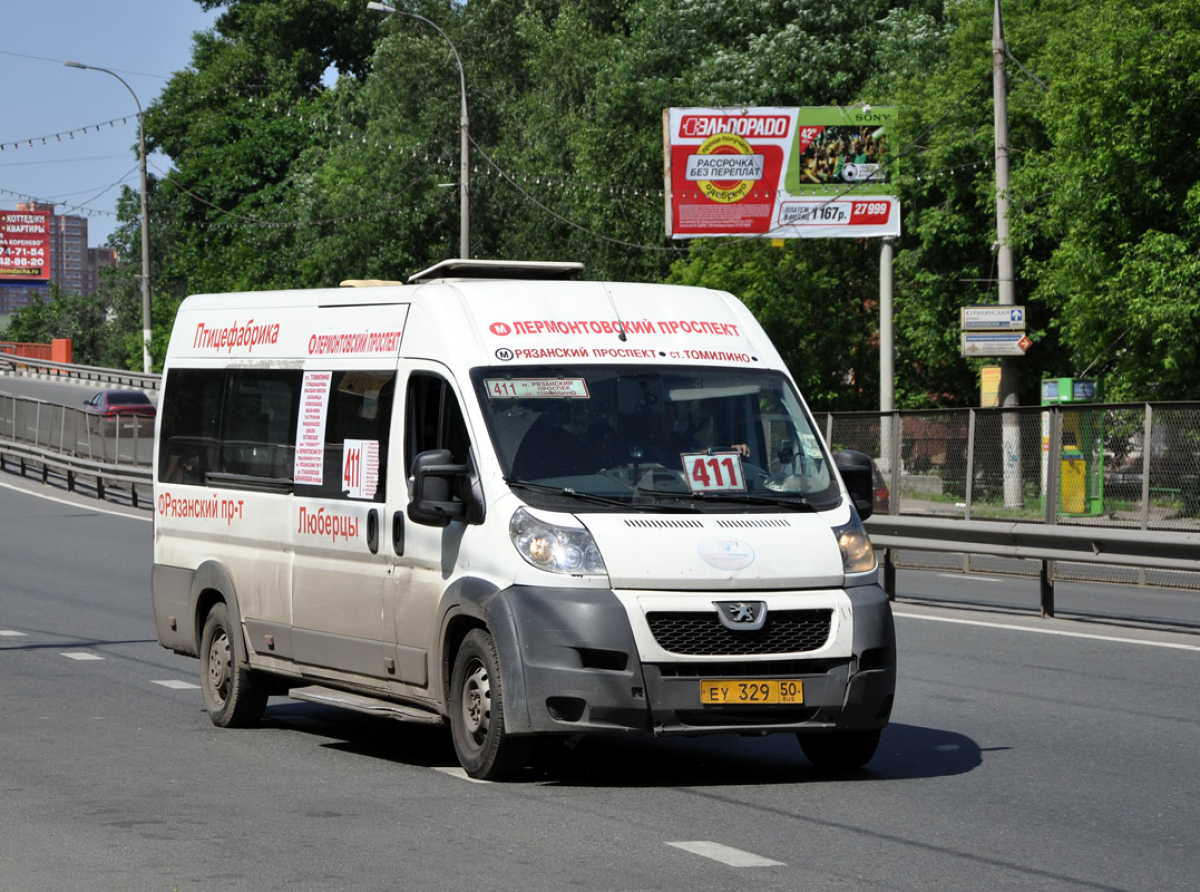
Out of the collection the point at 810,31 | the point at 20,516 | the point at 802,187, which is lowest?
the point at 20,516

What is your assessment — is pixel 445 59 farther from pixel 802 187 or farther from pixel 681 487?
pixel 681 487

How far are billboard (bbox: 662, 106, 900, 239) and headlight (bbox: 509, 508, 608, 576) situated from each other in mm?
33737

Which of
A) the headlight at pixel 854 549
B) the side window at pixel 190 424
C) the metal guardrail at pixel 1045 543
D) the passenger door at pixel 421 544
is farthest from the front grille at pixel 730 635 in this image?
the metal guardrail at pixel 1045 543

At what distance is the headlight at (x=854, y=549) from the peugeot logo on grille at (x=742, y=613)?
490 mm

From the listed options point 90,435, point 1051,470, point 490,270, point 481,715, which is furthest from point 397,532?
point 90,435

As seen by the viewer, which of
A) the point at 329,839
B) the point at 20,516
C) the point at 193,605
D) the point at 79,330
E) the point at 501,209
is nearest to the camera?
the point at 329,839

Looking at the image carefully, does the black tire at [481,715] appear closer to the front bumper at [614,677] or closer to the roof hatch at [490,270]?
the front bumper at [614,677]

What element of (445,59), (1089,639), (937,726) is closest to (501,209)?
(445,59)

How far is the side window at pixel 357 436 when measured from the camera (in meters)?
9.59

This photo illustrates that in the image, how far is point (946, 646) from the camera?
14.7 meters

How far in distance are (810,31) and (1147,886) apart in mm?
44959

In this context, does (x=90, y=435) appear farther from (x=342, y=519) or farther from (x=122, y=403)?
(x=342, y=519)

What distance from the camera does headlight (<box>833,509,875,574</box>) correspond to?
8.58 m

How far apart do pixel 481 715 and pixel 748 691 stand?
1221mm
